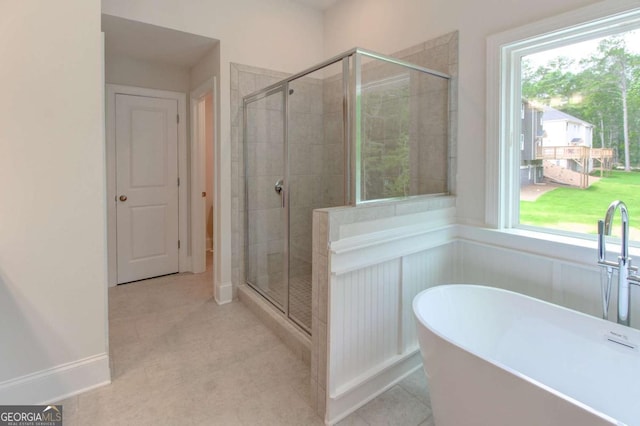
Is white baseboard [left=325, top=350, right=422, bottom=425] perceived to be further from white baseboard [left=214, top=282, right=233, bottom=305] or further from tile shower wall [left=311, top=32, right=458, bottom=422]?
white baseboard [left=214, top=282, right=233, bottom=305]

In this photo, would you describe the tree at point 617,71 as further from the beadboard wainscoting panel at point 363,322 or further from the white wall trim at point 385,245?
the beadboard wainscoting panel at point 363,322

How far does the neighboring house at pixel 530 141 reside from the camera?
2184 mm

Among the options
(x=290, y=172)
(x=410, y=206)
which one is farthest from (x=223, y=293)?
(x=410, y=206)

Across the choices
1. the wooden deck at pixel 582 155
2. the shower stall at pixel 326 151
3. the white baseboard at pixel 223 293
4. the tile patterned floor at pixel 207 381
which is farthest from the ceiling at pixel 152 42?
the wooden deck at pixel 582 155

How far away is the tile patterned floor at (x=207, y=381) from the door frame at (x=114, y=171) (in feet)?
3.14

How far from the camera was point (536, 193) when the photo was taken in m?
2.22

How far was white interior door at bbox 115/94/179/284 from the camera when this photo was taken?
146 inches

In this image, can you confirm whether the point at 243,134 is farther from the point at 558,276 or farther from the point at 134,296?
the point at 558,276

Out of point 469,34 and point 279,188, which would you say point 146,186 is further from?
point 469,34

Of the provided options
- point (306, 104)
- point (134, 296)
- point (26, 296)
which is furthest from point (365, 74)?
point (134, 296)

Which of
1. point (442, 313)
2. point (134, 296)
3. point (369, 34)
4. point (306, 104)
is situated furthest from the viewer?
point (134, 296)

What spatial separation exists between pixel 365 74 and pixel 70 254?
6.33 feet

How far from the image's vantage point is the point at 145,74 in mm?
3721

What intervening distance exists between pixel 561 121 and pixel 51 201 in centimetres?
294
